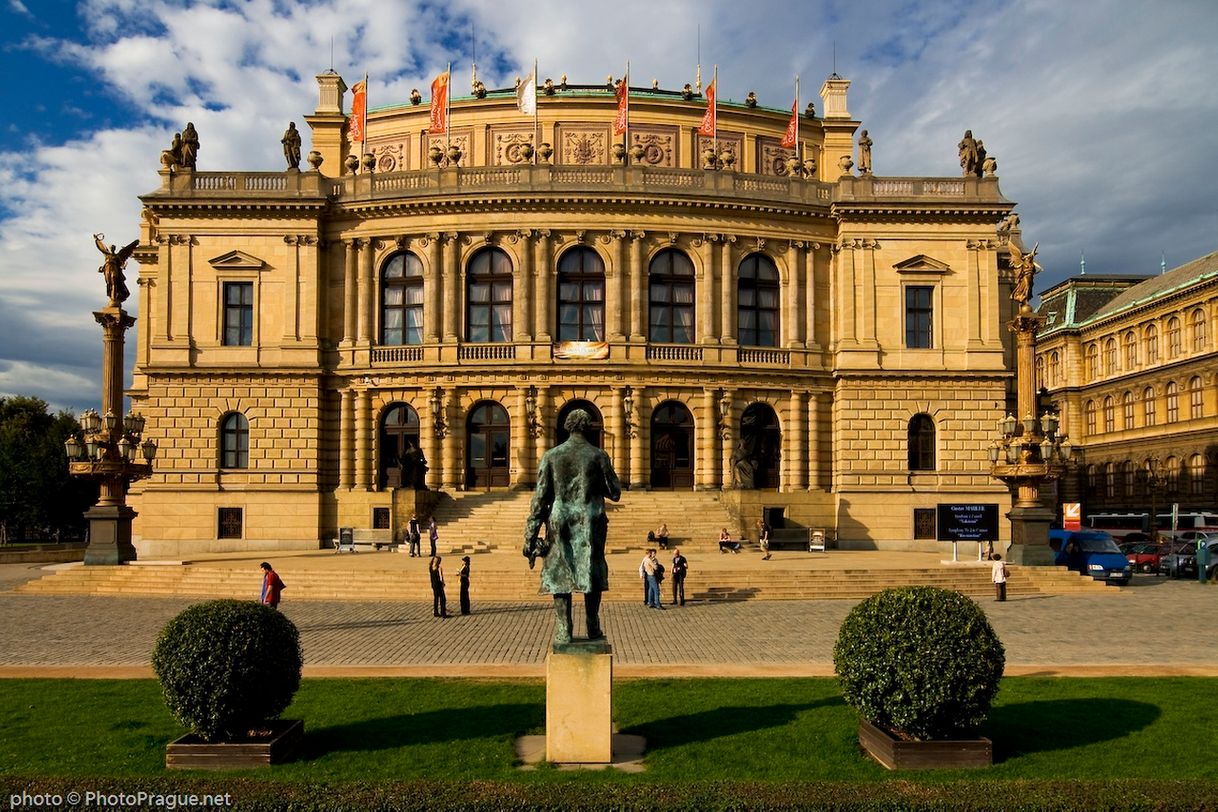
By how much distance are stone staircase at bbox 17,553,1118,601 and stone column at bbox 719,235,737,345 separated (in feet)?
51.5

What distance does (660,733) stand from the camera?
1348 cm

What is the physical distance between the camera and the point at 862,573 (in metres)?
32.6

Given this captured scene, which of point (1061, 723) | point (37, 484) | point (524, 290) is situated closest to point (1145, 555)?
point (524, 290)

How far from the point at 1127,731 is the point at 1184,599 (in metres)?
21.3

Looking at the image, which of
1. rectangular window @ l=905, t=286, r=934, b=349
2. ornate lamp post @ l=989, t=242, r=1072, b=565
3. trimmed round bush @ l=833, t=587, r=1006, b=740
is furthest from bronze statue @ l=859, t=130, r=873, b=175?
trimmed round bush @ l=833, t=587, r=1006, b=740

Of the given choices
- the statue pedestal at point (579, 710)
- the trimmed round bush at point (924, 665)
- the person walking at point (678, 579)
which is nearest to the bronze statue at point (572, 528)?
the statue pedestal at point (579, 710)

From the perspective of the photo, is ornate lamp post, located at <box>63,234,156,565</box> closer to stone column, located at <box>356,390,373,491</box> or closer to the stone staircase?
the stone staircase

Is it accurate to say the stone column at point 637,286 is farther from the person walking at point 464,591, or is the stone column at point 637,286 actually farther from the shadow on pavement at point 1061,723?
the shadow on pavement at point 1061,723

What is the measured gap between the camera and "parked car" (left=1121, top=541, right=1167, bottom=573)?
43.8 meters

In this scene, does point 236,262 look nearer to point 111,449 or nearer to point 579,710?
point 111,449

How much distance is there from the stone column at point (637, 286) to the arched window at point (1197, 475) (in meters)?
41.9

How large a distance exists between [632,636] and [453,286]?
28.3 meters

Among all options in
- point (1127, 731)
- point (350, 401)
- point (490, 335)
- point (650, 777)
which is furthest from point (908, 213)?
point (650, 777)

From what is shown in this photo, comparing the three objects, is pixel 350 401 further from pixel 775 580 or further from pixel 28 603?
pixel 775 580
